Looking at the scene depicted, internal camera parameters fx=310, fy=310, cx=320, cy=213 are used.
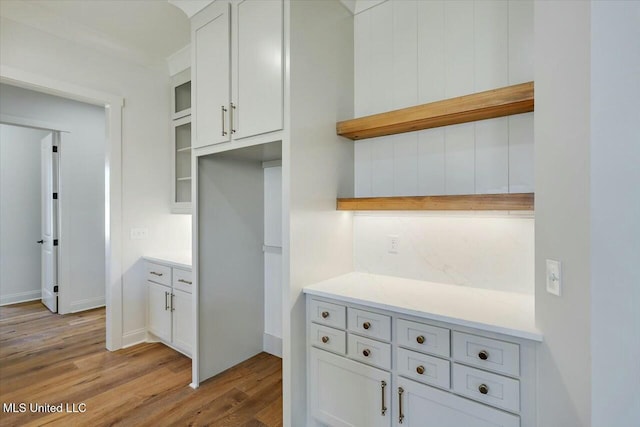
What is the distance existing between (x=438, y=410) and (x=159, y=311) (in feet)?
8.41

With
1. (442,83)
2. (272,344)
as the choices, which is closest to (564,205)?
(442,83)

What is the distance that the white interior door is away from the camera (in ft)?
12.9

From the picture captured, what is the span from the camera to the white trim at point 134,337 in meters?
2.95

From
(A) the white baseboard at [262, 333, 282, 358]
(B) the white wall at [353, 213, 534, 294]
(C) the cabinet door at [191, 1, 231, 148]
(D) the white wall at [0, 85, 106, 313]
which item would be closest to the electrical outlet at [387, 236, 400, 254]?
(B) the white wall at [353, 213, 534, 294]

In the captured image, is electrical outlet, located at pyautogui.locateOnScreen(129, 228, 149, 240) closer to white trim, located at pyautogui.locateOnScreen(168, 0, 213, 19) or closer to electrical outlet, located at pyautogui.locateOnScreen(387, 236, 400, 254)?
white trim, located at pyautogui.locateOnScreen(168, 0, 213, 19)

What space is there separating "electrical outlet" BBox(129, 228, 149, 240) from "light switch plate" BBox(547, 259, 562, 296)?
128 inches

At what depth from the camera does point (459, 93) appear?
5.81ft

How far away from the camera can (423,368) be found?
140 centimetres

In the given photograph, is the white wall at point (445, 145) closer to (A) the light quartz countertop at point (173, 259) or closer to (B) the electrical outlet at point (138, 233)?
(A) the light quartz countertop at point (173, 259)

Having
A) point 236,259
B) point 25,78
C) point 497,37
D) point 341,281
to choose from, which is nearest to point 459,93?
point 497,37

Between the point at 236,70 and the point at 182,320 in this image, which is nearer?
the point at 236,70

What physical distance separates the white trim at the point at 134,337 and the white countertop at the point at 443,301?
2.24m

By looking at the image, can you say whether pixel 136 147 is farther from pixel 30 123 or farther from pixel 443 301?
pixel 443 301

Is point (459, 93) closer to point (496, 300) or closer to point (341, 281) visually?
point (496, 300)
